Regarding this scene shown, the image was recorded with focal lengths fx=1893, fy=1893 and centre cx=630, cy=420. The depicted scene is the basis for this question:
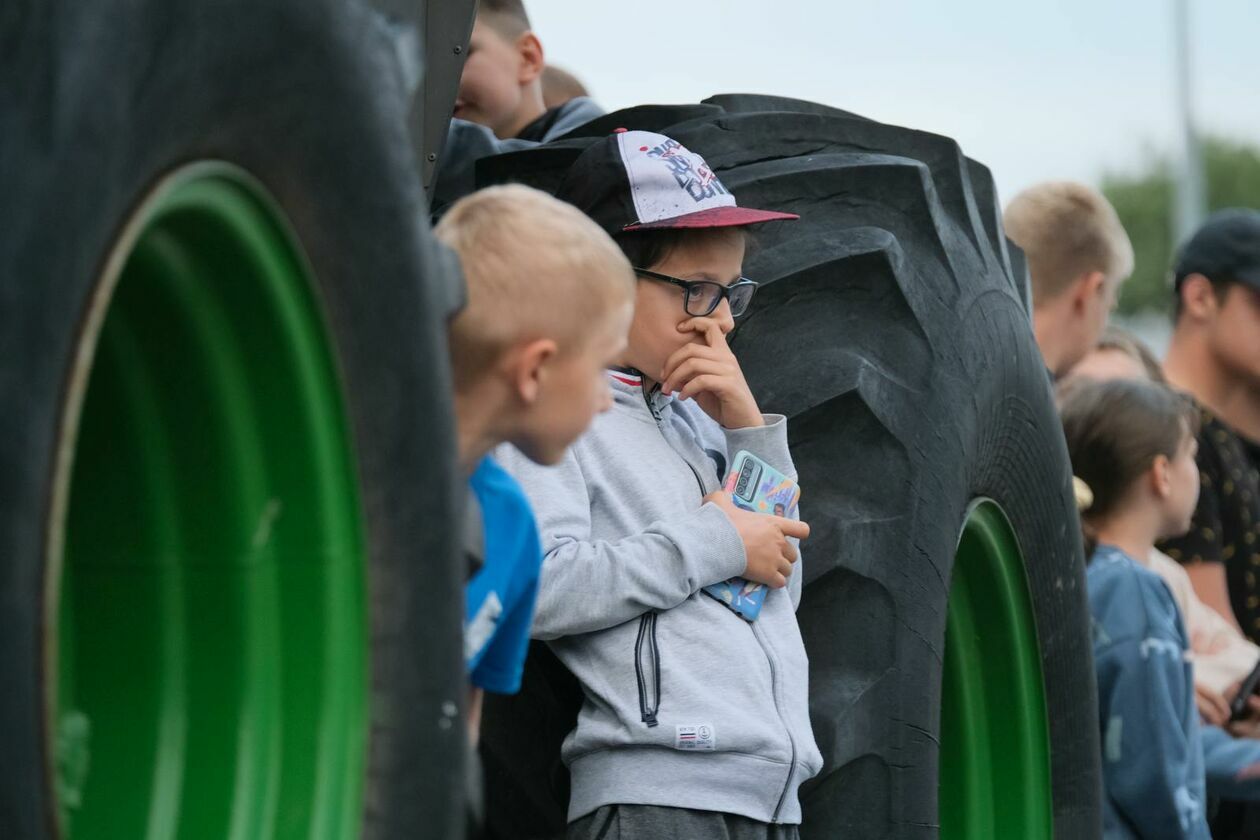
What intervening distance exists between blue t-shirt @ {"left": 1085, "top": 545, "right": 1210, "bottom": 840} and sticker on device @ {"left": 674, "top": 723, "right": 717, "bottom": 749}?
1491 mm

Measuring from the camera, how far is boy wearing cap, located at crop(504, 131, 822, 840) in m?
1.88

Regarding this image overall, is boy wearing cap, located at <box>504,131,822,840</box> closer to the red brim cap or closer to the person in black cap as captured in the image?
the red brim cap

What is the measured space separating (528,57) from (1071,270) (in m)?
1.71

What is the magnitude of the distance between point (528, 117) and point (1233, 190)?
43.9 meters

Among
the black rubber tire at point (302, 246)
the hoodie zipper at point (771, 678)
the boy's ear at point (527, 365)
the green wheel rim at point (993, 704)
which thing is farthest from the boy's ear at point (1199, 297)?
the black rubber tire at point (302, 246)

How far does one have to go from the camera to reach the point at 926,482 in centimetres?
227

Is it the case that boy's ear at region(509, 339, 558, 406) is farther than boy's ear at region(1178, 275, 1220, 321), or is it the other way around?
boy's ear at region(1178, 275, 1220, 321)

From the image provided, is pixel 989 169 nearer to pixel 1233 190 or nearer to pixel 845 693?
pixel 845 693

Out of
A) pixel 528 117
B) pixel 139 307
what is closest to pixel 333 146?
pixel 139 307

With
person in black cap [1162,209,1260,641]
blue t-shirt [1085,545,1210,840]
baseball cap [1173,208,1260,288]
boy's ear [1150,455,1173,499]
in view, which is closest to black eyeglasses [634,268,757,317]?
blue t-shirt [1085,545,1210,840]

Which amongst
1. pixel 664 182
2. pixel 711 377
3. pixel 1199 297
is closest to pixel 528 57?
pixel 664 182

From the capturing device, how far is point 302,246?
1.21 meters

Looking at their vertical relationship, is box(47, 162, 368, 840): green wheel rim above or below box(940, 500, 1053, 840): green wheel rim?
above

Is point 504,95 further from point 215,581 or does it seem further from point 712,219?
point 215,581
